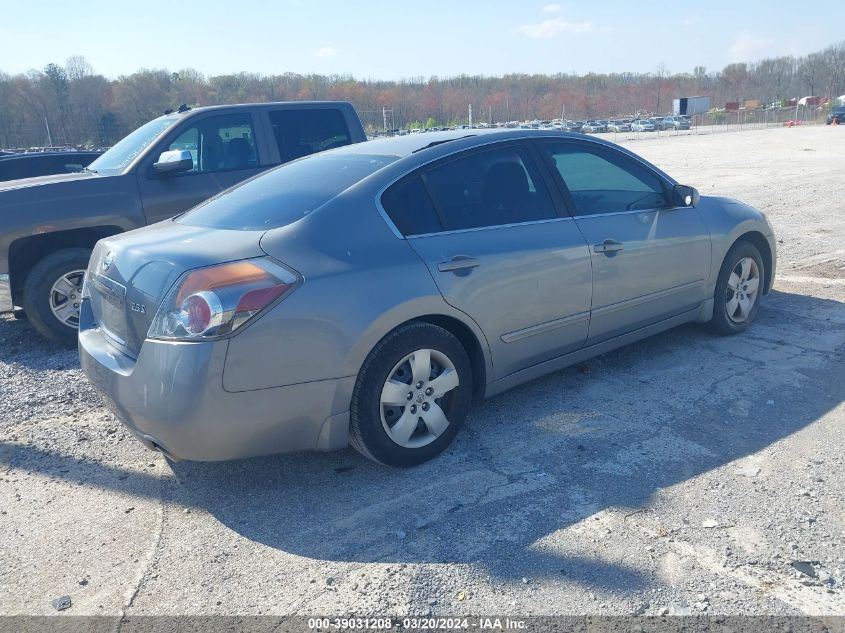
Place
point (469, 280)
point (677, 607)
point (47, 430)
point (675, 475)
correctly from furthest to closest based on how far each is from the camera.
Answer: point (47, 430), point (469, 280), point (675, 475), point (677, 607)

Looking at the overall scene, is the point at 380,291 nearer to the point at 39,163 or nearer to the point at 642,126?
the point at 39,163

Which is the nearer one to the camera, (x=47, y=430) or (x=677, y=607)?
(x=677, y=607)

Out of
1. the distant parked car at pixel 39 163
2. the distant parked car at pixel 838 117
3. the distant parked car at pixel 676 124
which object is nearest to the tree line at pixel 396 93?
the distant parked car at pixel 39 163

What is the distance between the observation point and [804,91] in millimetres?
122875

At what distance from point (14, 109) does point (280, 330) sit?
42140 millimetres

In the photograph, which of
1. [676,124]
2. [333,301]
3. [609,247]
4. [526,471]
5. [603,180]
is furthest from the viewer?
[676,124]

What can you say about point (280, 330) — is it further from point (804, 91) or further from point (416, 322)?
point (804, 91)

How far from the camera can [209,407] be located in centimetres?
295

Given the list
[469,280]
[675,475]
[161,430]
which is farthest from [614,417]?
[161,430]

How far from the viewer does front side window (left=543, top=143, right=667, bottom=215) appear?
436cm

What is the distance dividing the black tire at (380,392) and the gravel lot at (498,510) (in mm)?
112

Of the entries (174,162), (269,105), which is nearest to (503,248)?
(174,162)

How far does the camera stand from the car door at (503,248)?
3.60 meters

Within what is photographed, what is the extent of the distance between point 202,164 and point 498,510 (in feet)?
15.8
